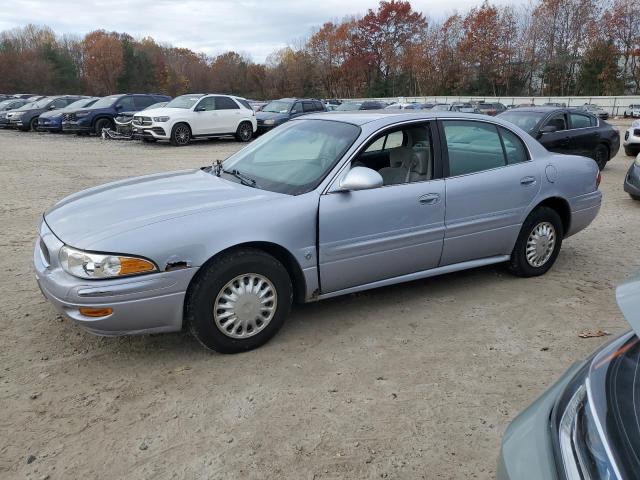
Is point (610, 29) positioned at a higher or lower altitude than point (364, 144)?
higher

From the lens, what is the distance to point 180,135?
707 inches

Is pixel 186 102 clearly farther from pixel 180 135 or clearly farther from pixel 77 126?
pixel 77 126

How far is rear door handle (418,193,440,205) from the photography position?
4.16 m

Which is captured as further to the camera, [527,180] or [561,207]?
Result: [561,207]

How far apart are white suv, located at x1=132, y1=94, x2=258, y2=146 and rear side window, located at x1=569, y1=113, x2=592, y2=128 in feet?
37.6

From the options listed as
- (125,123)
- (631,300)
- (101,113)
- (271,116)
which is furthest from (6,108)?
(631,300)

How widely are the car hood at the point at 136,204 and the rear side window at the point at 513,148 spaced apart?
7.63 ft

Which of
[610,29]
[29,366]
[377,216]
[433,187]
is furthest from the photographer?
[610,29]

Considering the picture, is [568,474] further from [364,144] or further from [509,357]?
[364,144]

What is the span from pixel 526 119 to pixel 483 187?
25.6ft

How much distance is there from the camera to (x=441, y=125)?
4484 mm

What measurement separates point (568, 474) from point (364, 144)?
308cm

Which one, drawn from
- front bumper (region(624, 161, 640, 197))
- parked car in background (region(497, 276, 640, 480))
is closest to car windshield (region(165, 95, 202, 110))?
front bumper (region(624, 161, 640, 197))

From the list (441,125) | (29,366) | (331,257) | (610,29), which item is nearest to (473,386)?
(331,257)
